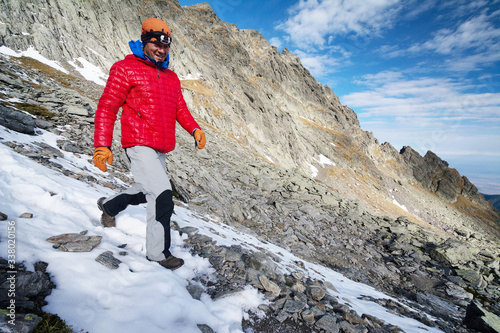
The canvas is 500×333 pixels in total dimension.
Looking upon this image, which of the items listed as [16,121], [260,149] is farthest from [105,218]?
[260,149]

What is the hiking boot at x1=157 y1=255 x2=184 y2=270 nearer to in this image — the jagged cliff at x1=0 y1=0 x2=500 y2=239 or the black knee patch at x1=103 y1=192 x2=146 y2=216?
the black knee patch at x1=103 y1=192 x2=146 y2=216

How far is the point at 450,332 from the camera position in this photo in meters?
5.94

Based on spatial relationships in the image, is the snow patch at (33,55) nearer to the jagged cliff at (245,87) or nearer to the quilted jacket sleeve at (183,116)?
the jagged cliff at (245,87)

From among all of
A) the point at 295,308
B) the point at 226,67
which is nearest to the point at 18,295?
the point at 295,308

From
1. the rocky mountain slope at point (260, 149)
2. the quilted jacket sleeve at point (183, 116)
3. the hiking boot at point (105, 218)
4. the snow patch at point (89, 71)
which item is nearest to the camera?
the hiking boot at point (105, 218)

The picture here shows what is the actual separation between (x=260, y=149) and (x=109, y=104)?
4605cm

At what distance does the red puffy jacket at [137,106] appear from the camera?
323cm

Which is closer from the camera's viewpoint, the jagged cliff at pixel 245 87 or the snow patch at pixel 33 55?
the snow patch at pixel 33 55

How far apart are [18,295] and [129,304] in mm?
940

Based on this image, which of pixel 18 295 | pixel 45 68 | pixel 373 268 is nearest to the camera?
pixel 18 295

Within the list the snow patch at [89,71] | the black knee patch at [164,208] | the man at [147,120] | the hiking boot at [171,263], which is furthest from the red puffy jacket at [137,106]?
the snow patch at [89,71]

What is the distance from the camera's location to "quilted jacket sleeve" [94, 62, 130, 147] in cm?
320

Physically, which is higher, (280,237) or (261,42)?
(261,42)

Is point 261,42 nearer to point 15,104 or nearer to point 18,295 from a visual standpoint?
point 15,104
